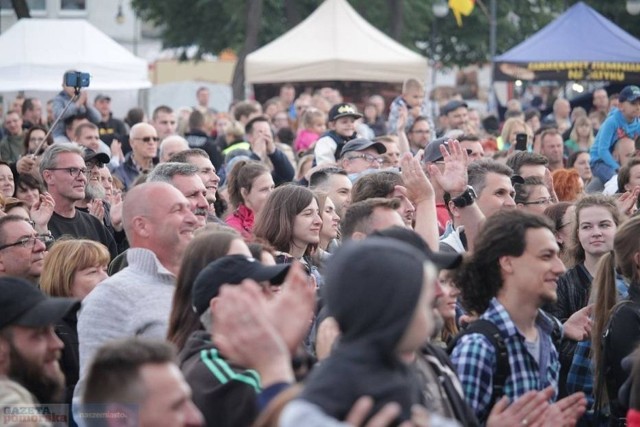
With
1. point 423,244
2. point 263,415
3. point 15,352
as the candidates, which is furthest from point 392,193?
Result: point 263,415

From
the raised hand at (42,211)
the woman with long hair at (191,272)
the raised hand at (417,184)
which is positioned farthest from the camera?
the raised hand at (42,211)

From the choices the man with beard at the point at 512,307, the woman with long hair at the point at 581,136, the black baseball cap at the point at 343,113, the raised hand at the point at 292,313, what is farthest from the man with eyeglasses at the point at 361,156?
the raised hand at the point at 292,313

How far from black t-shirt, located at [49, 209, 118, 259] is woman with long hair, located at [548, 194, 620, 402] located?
140 inches

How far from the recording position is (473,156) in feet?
38.7

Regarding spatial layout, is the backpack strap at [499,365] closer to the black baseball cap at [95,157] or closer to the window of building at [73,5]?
the black baseball cap at [95,157]

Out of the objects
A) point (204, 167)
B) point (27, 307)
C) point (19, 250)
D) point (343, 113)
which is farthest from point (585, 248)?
point (343, 113)

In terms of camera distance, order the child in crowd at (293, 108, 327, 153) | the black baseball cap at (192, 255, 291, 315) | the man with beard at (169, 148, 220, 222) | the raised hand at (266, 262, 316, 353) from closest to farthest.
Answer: the raised hand at (266, 262, 316, 353) → the black baseball cap at (192, 255, 291, 315) → the man with beard at (169, 148, 220, 222) → the child in crowd at (293, 108, 327, 153)

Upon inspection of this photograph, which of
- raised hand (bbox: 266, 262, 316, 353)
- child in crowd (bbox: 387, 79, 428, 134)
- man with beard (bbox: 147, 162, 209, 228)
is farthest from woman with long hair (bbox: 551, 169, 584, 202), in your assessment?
raised hand (bbox: 266, 262, 316, 353)

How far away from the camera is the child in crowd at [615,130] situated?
14836mm

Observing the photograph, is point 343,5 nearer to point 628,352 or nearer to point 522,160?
point 522,160

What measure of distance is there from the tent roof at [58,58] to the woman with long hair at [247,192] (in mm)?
10500

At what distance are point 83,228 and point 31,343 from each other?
5.18 m

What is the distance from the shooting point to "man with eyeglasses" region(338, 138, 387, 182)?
1165 centimetres

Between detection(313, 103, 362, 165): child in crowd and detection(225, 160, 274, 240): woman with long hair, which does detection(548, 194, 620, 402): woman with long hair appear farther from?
detection(313, 103, 362, 165): child in crowd
